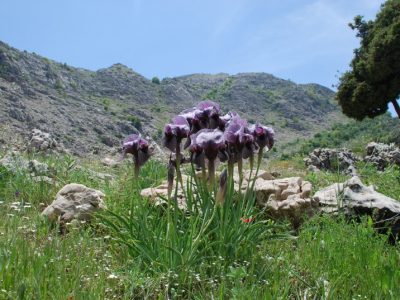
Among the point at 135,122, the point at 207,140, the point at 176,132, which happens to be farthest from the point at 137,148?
the point at 135,122

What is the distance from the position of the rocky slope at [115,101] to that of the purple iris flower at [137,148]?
450 millimetres

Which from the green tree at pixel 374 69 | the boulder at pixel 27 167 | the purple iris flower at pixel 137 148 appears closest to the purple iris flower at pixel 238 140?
the purple iris flower at pixel 137 148

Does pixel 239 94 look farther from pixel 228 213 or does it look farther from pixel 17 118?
pixel 228 213

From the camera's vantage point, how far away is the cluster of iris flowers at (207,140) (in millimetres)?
2838

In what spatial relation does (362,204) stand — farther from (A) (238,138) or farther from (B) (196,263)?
(B) (196,263)

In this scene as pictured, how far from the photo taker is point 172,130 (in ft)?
9.80

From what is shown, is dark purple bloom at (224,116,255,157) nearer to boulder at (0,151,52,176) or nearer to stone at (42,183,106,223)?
stone at (42,183,106,223)

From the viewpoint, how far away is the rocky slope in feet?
125

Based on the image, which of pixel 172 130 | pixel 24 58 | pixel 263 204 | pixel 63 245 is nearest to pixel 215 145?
pixel 172 130

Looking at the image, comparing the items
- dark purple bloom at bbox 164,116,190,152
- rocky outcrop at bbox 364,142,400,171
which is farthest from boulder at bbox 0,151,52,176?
rocky outcrop at bbox 364,142,400,171

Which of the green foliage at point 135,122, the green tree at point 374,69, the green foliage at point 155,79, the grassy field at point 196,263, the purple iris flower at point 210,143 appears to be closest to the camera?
the grassy field at point 196,263

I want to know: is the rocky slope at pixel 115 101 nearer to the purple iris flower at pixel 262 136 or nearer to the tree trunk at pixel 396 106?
the purple iris flower at pixel 262 136

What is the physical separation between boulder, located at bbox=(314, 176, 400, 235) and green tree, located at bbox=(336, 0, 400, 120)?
78.1 ft

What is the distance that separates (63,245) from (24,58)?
68.0 m
